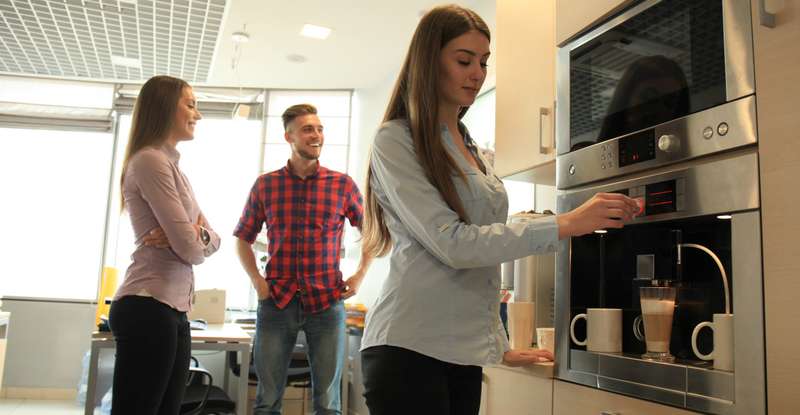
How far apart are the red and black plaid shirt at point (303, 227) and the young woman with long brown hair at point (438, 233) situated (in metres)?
1.69

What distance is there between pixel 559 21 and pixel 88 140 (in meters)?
5.66

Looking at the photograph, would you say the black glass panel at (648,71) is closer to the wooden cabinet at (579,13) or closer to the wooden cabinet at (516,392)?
the wooden cabinet at (579,13)

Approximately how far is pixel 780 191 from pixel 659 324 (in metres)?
0.40

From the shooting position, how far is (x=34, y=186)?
245 inches

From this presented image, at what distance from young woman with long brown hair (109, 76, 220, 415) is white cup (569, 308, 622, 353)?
1114mm

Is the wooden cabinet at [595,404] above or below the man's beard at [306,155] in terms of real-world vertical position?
below

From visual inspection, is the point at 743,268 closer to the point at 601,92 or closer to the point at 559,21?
the point at 601,92

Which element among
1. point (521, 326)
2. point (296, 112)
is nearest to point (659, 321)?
point (521, 326)

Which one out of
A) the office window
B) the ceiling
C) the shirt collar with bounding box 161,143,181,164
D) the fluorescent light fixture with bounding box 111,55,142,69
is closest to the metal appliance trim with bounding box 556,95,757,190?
the shirt collar with bounding box 161,143,181,164

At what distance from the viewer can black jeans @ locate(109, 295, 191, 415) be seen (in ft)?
5.74

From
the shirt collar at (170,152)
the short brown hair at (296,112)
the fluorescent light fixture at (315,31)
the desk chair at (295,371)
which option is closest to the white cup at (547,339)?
the shirt collar at (170,152)

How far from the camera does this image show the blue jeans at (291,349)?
284cm

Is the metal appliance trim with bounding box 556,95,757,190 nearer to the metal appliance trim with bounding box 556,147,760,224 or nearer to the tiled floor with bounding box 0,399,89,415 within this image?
the metal appliance trim with bounding box 556,147,760,224

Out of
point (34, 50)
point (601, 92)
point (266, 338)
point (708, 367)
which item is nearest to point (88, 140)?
point (34, 50)
